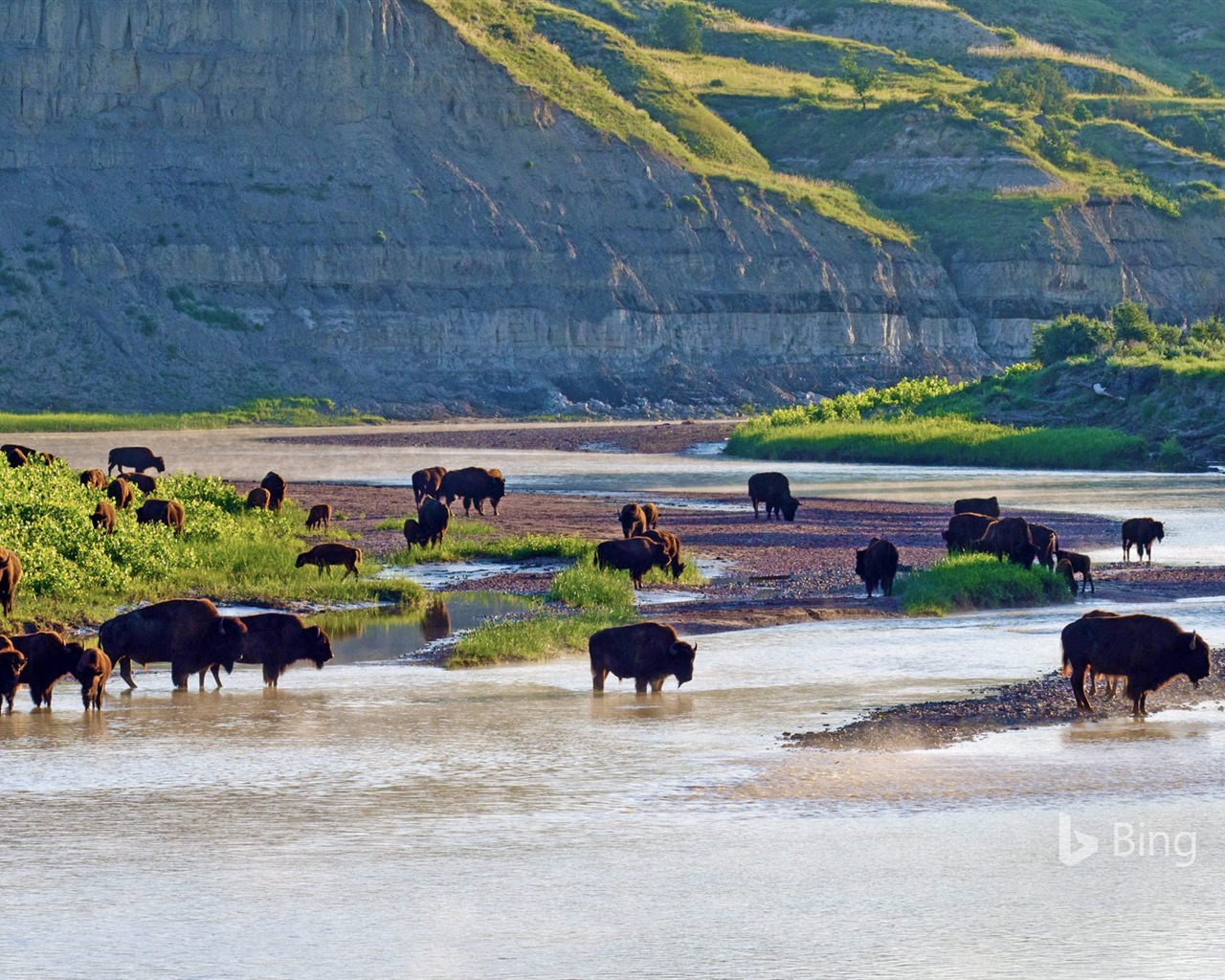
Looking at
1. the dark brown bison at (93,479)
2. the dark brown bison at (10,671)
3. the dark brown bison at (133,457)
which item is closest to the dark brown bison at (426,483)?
the dark brown bison at (93,479)

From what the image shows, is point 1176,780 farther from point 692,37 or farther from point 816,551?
point 692,37

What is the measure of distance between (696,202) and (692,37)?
4345cm

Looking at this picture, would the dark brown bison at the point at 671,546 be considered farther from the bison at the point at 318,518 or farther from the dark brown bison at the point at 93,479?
the dark brown bison at the point at 93,479

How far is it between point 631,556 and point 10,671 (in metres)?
11.6

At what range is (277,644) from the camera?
18828mm

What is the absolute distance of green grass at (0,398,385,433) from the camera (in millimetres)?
82000

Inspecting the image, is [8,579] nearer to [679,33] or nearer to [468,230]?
[468,230]

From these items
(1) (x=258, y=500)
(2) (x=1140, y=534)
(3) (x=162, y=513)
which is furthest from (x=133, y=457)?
(2) (x=1140, y=534)

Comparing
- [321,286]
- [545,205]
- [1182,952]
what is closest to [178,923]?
[1182,952]

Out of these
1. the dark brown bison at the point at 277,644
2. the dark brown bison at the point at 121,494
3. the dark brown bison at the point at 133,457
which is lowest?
the dark brown bison at the point at 277,644

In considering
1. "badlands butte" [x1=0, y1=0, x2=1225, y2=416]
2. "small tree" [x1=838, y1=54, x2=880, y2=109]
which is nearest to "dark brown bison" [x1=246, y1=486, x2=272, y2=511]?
"badlands butte" [x1=0, y1=0, x2=1225, y2=416]

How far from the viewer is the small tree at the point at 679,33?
486 ft

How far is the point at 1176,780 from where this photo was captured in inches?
543

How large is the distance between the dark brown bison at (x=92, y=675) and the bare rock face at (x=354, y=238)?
243ft
